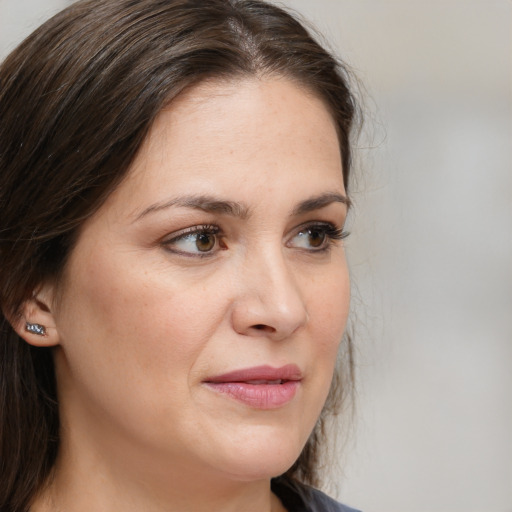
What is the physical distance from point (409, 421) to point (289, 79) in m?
1.79

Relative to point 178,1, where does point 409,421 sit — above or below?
below

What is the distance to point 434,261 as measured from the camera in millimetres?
3592

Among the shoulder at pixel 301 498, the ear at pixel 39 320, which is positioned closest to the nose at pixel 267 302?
the ear at pixel 39 320

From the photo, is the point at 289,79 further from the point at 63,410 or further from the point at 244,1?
the point at 63,410

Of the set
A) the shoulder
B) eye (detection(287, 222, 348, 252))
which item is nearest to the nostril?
eye (detection(287, 222, 348, 252))

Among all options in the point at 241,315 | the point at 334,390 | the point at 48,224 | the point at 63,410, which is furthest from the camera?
the point at 334,390

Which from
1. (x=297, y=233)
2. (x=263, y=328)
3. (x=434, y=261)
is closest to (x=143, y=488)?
(x=263, y=328)

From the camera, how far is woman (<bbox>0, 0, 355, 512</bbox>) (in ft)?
6.38

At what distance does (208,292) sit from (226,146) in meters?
0.28

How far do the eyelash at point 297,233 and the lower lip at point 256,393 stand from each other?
0.81ft

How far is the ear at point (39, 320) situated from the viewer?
2.13 metres

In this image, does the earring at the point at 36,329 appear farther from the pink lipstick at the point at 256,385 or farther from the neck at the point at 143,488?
the pink lipstick at the point at 256,385

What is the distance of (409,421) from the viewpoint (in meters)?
3.60

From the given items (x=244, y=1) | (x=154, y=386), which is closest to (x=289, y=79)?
(x=244, y=1)
